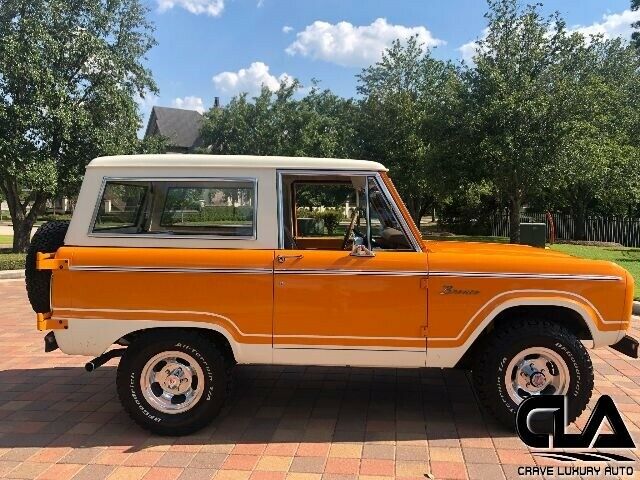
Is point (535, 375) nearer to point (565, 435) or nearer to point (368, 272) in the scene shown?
point (565, 435)

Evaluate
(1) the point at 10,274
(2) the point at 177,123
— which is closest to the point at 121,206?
(1) the point at 10,274

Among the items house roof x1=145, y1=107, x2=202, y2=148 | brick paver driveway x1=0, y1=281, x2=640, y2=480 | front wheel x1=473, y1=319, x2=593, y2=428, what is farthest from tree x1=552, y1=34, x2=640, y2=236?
house roof x1=145, y1=107, x2=202, y2=148

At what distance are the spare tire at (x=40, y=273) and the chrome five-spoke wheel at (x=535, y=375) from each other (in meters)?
3.46

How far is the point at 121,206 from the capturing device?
4125 mm

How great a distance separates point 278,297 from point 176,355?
2.94 feet

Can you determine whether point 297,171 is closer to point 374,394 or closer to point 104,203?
point 104,203

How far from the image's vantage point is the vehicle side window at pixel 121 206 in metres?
3.99

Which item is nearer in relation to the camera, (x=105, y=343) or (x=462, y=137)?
(x=105, y=343)

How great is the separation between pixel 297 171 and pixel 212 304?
1.17 meters

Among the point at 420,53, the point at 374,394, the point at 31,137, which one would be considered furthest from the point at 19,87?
the point at 420,53

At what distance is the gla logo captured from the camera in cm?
362

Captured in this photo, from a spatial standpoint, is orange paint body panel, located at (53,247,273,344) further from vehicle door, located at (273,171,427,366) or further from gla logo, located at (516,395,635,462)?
gla logo, located at (516,395,635,462)

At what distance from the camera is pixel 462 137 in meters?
18.1

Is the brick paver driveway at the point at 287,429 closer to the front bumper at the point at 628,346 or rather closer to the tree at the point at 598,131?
the front bumper at the point at 628,346
